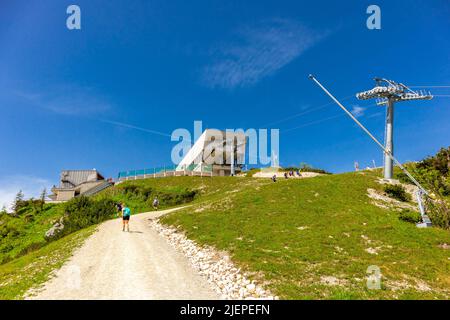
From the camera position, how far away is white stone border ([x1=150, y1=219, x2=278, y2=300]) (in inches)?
597

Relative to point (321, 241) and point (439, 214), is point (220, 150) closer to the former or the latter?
point (439, 214)

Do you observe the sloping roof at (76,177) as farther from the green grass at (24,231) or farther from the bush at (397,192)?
the bush at (397,192)

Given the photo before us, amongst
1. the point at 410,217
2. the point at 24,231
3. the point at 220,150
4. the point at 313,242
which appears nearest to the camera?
the point at 313,242

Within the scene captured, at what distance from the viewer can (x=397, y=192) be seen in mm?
38438

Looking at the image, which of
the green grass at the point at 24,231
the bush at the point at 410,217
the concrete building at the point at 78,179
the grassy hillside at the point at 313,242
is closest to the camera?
the grassy hillside at the point at 313,242

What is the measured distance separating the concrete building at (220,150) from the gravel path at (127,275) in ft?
190

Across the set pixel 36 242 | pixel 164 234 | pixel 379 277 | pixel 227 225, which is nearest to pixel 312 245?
pixel 379 277

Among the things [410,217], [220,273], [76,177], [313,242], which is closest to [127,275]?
[220,273]

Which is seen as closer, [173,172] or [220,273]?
[220,273]

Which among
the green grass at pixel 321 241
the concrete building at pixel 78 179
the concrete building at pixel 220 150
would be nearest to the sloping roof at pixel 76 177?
the concrete building at pixel 78 179

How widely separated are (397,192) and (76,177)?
3263 inches

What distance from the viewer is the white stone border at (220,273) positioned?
15156mm
